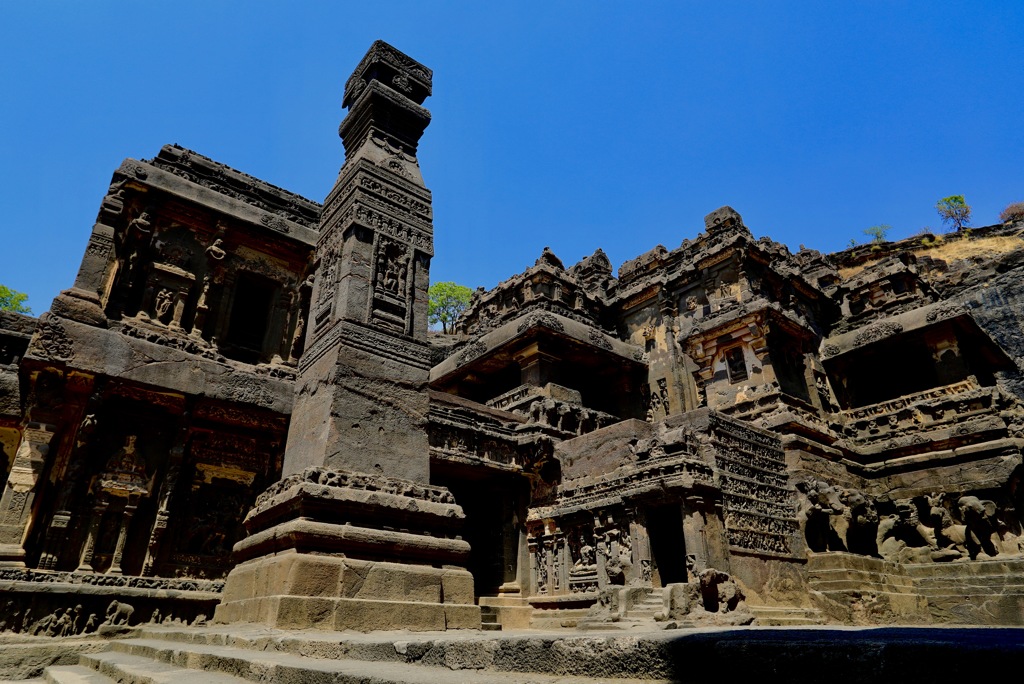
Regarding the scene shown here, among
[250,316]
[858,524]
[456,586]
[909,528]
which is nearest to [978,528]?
[909,528]

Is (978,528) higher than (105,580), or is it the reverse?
(978,528)

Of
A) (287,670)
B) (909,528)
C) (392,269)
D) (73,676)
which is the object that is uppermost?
(392,269)

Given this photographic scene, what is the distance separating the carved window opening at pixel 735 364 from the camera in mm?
16953

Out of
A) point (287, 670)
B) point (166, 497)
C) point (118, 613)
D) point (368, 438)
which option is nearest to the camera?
point (287, 670)

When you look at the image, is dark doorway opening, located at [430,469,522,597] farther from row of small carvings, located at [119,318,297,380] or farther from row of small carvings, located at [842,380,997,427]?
row of small carvings, located at [842,380,997,427]

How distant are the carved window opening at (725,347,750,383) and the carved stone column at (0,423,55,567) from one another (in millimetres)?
15448

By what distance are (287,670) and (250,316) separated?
38.1ft

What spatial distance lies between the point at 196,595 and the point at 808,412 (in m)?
14.6

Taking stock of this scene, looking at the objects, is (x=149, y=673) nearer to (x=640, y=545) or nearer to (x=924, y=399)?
(x=640, y=545)

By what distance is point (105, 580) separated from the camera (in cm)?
838

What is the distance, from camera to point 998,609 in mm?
10398

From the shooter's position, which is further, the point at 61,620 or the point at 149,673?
the point at 61,620

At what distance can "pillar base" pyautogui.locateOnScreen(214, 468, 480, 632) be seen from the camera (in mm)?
4777

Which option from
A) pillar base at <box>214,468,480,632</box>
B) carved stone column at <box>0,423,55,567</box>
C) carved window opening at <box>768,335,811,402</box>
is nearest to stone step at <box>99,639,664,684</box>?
pillar base at <box>214,468,480,632</box>
